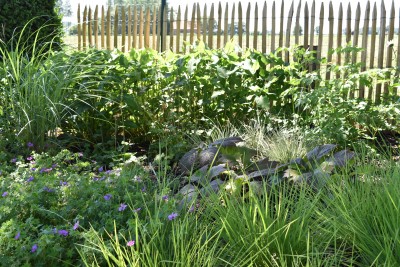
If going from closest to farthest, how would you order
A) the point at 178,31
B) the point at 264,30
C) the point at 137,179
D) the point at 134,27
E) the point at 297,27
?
1. the point at 137,179
2. the point at 297,27
3. the point at 264,30
4. the point at 178,31
5. the point at 134,27

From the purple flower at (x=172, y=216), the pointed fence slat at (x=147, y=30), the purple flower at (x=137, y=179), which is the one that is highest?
the pointed fence slat at (x=147, y=30)

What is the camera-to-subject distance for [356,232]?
8.45 ft

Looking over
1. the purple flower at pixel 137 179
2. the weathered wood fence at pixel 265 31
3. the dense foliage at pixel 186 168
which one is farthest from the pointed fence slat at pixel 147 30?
the purple flower at pixel 137 179

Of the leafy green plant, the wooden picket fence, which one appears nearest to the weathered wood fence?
the wooden picket fence

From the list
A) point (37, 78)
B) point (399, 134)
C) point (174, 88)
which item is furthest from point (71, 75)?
point (399, 134)

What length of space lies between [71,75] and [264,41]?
130 inches

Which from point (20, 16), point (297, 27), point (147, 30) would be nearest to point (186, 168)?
point (297, 27)

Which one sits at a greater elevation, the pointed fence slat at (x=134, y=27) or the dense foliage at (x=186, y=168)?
the pointed fence slat at (x=134, y=27)

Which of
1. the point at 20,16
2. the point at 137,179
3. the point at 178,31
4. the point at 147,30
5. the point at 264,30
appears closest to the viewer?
the point at 137,179

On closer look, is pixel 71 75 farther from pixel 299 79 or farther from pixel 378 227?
pixel 378 227

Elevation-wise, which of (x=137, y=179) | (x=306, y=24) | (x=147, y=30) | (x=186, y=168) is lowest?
(x=186, y=168)

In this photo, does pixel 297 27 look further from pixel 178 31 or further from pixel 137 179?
pixel 137 179

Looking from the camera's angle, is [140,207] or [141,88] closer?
[140,207]

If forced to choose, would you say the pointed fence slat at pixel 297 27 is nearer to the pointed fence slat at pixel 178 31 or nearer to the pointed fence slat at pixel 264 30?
the pointed fence slat at pixel 264 30
